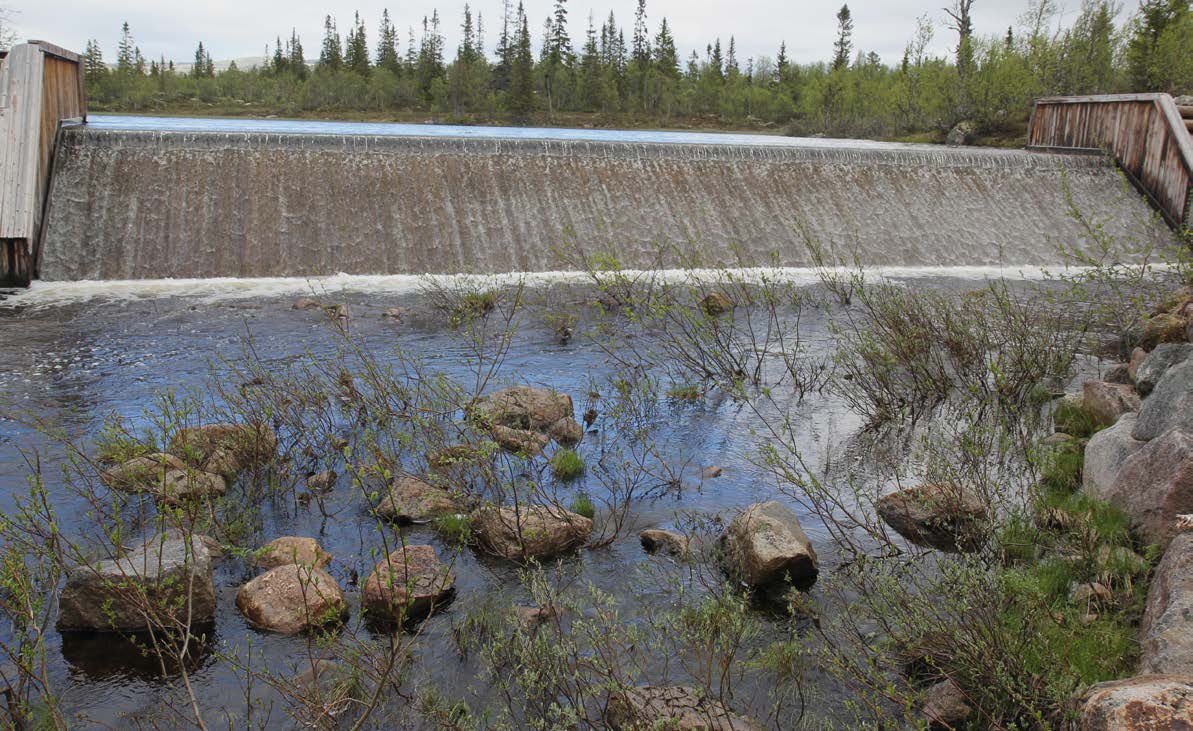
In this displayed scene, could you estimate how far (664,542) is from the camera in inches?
237

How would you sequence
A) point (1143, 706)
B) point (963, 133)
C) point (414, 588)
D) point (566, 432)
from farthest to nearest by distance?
point (963, 133), point (566, 432), point (414, 588), point (1143, 706)

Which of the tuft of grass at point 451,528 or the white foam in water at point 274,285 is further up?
the white foam in water at point 274,285

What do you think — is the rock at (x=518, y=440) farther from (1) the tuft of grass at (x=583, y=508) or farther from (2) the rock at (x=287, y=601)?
(2) the rock at (x=287, y=601)

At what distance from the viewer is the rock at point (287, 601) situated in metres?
4.93

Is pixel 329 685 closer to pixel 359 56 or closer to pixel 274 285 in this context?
pixel 274 285

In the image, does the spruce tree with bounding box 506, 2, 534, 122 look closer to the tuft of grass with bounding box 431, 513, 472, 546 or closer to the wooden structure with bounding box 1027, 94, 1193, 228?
the wooden structure with bounding box 1027, 94, 1193, 228

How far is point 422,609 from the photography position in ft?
17.0

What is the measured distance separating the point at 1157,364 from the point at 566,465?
4.75 meters

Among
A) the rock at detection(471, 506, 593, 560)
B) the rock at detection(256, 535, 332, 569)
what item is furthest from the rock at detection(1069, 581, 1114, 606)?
the rock at detection(256, 535, 332, 569)

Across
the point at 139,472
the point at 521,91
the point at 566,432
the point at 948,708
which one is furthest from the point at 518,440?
the point at 521,91

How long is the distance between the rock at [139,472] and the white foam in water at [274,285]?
4881 millimetres

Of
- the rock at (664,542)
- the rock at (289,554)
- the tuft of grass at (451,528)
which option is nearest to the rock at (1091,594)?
the rock at (664,542)

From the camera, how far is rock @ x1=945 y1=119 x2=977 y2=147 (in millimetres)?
30922

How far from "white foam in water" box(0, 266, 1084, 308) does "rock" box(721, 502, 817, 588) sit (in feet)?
18.4
